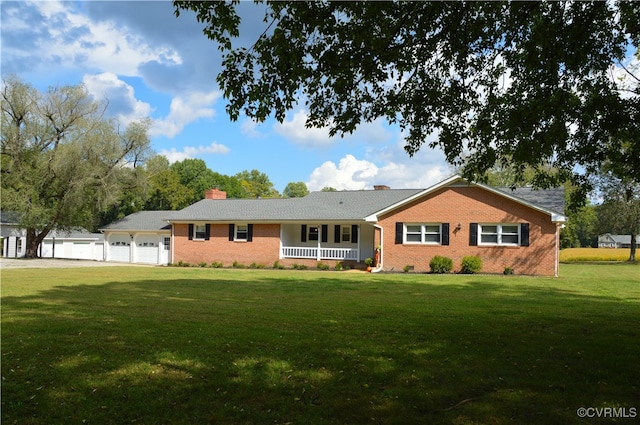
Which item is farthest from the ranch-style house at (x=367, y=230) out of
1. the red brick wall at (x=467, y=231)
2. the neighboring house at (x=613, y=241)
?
the neighboring house at (x=613, y=241)

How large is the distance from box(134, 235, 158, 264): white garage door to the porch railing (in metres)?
12.0

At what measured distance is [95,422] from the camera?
15.3ft

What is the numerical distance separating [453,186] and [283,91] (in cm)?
2106

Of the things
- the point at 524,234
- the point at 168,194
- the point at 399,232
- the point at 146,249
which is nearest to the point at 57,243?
the point at 146,249

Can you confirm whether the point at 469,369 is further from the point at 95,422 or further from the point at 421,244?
the point at 421,244

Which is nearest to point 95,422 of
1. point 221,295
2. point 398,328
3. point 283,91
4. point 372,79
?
point 283,91

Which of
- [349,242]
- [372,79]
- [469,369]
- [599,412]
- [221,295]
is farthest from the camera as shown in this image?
[349,242]

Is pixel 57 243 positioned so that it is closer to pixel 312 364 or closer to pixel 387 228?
pixel 387 228

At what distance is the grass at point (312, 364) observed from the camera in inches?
196

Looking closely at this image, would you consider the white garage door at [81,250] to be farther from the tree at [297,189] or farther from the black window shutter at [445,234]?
the tree at [297,189]

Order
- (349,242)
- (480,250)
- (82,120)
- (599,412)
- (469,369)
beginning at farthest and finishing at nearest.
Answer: (82,120)
(349,242)
(480,250)
(469,369)
(599,412)

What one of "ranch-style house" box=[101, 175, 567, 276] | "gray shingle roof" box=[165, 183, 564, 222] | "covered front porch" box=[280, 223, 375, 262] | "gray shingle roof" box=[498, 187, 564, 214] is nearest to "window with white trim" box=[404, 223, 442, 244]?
"ranch-style house" box=[101, 175, 567, 276]

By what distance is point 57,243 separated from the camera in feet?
159

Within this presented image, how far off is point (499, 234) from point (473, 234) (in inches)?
50.9
